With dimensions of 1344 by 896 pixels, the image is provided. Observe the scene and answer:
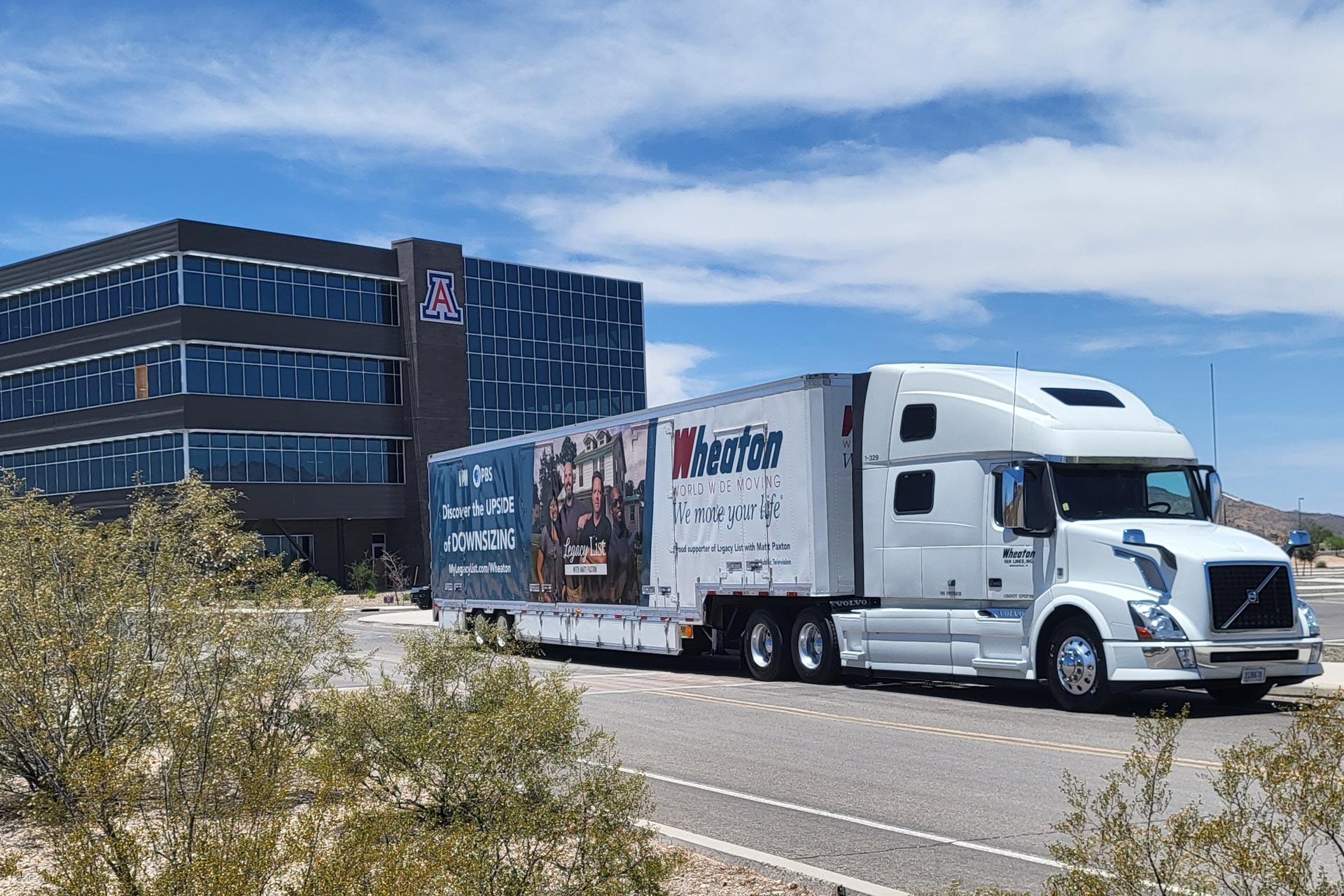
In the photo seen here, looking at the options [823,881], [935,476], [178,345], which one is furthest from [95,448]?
[823,881]

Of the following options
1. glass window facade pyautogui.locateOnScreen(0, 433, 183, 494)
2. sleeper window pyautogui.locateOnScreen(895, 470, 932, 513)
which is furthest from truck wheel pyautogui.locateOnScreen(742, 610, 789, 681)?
glass window facade pyautogui.locateOnScreen(0, 433, 183, 494)

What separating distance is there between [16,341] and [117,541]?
68272 millimetres

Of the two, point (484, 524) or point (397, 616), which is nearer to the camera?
point (484, 524)

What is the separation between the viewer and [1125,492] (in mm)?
14828

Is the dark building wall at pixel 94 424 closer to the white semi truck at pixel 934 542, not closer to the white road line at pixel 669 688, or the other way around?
the white semi truck at pixel 934 542

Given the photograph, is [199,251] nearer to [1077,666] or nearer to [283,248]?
[283,248]

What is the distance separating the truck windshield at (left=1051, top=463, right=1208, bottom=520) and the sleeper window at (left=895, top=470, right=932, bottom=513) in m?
1.65

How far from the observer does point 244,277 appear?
Answer: 212ft

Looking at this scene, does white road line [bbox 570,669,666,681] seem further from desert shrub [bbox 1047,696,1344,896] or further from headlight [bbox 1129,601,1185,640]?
desert shrub [bbox 1047,696,1344,896]

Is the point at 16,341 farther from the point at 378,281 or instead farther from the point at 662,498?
the point at 662,498

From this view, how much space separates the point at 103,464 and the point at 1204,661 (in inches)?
2447

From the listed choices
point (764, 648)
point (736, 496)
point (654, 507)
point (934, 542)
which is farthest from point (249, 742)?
point (654, 507)

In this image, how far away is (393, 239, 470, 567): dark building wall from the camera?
70.2 metres

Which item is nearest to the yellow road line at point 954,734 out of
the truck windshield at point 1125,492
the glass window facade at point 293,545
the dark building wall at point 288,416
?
the truck windshield at point 1125,492
